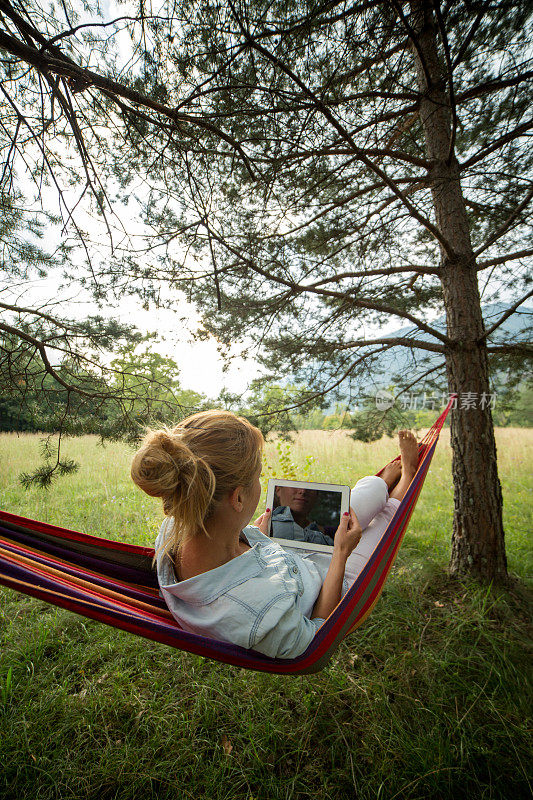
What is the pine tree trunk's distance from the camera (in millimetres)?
2029

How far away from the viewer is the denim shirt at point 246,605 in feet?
2.63

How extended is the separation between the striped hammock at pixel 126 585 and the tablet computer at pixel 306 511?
0.20 meters

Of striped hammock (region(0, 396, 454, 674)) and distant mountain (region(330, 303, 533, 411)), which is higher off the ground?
distant mountain (region(330, 303, 533, 411))

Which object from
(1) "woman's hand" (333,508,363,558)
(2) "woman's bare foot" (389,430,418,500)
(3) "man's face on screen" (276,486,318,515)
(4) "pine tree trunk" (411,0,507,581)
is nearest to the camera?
(1) "woman's hand" (333,508,363,558)

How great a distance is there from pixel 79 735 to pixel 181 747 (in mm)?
377

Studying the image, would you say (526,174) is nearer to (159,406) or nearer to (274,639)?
(159,406)

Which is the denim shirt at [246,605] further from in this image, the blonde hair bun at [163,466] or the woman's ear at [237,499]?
the blonde hair bun at [163,466]

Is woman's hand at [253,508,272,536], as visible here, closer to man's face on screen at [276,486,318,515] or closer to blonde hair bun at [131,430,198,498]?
man's face on screen at [276,486,318,515]

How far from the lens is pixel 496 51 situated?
1554mm

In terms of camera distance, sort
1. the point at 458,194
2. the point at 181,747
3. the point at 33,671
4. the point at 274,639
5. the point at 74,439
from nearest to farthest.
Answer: the point at 274,639 < the point at 181,747 < the point at 33,671 < the point at 74,439 < the point at 458,194

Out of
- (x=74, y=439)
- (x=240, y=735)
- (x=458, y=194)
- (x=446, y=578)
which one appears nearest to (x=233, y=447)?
(x=240, y=735)

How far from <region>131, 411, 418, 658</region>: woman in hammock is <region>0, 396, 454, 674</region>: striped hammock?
0.16ft

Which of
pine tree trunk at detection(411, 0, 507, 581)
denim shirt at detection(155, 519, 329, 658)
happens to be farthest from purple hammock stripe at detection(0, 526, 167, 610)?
pine tree trunk at detection(411, 0, 507, 581)

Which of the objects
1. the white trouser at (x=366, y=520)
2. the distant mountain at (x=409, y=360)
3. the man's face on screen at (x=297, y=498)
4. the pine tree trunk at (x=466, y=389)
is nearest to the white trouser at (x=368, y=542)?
the white trouser at (x=366, y=520)
